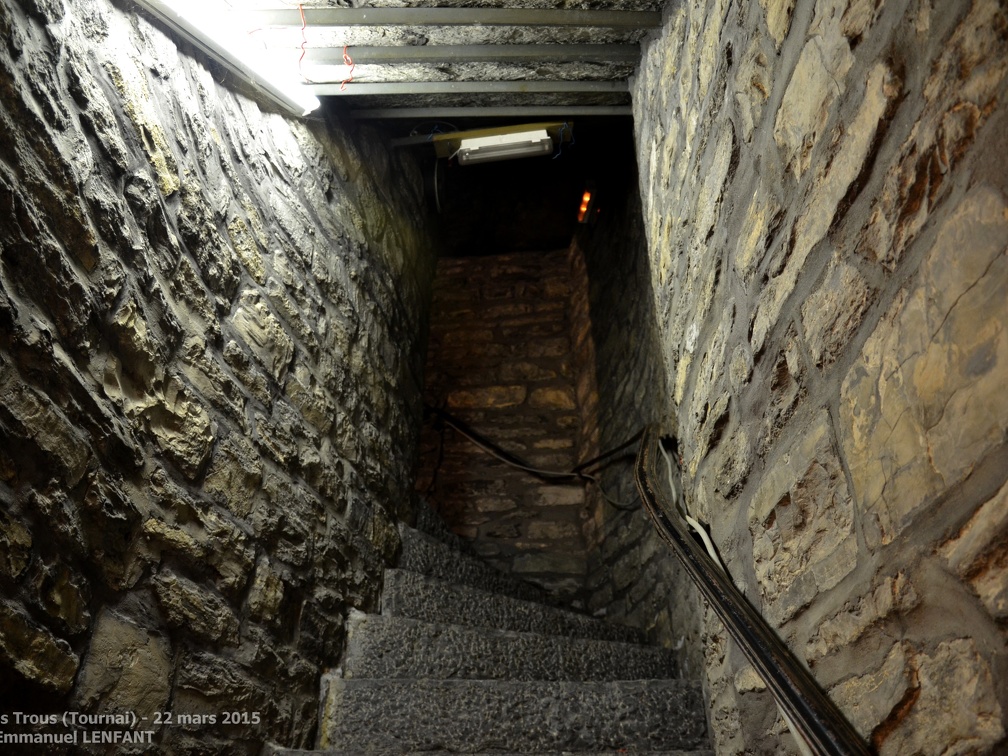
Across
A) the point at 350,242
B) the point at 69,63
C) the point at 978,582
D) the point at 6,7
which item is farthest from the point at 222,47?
the point at 978,582

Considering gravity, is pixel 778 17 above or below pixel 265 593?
above

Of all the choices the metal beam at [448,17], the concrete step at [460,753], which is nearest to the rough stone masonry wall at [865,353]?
the concrete step at [460,753]

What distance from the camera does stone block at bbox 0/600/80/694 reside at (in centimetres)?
106

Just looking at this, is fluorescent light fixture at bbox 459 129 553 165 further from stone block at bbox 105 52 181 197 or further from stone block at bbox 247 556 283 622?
stone block at bbox 247 556 283 622

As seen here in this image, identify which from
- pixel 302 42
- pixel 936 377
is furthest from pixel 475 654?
pixel 302 42

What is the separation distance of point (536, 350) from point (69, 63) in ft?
11.7

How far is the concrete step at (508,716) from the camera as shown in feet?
6.20

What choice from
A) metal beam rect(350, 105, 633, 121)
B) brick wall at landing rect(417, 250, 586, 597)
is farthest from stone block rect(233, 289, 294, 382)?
brick wall at landing rect(417, 250, 586, 597)

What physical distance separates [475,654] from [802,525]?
1.41m

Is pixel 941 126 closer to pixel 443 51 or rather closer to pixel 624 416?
pixel 443 51

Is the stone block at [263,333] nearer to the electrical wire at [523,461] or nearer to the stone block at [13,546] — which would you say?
the stone block at [13,546]

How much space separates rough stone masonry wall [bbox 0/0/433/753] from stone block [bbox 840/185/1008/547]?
1182mm

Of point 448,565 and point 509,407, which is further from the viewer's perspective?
point 509,407

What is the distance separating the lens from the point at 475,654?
2238mm
